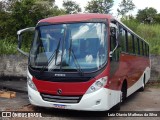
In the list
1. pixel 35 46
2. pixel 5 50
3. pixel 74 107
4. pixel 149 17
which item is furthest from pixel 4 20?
pixel 149 17

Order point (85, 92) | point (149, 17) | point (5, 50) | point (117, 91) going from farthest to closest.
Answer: point (149, 17) < point (5, 50) < point (117, 91) < point (85, 92)

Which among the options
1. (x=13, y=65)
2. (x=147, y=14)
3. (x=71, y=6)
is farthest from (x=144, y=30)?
(x=147, y=14)

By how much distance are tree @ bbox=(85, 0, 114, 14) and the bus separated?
3468cm

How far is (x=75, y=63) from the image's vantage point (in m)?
8.07

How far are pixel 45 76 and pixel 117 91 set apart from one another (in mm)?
2221

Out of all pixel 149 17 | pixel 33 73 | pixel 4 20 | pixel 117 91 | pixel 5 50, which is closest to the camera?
pixel 33 73

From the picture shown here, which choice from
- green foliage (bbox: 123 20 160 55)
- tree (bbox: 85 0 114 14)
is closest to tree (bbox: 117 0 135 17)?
tree (bbox: 85 0 114 14)

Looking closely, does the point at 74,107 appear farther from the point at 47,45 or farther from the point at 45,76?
the point at 47,45

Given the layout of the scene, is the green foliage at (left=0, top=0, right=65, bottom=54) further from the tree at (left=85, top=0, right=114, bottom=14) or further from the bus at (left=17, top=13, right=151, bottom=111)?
the tree at (left=85, top=0, right=114, bottom=14)

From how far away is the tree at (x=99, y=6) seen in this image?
43278 mm

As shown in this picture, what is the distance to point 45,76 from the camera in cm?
825

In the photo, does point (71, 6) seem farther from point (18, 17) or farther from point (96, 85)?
point (96, 85)

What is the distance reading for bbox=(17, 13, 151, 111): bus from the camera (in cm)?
795

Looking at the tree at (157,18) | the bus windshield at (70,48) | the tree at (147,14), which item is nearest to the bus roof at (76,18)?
the bus windshield at (70,48)
